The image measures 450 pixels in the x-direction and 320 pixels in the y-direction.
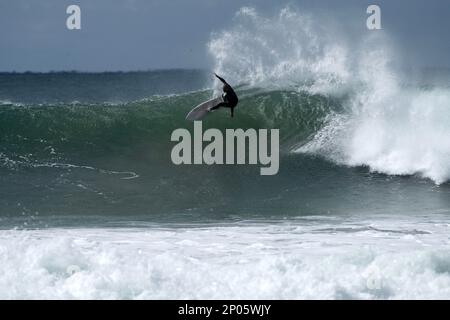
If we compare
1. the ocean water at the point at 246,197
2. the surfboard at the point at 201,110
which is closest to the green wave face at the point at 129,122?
the ocean water at the point at 246,197

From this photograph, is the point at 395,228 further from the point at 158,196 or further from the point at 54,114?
the point at 54,114

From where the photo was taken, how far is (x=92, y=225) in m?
10.5

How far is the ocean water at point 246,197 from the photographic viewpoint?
7.53 m

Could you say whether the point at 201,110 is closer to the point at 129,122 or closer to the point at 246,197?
the point at 246,197

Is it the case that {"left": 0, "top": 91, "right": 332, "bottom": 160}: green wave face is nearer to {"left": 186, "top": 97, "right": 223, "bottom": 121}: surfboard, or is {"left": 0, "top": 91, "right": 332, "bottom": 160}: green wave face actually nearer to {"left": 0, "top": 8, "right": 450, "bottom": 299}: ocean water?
{"left": 0, "top": 8, "right": 450, "bottom": 299}: ocean water

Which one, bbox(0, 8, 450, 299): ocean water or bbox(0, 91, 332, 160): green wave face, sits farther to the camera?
bbox(0, 91, 332, 160): green wave face

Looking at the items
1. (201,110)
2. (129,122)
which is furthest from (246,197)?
(129,122)

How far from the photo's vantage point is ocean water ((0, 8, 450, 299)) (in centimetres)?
753

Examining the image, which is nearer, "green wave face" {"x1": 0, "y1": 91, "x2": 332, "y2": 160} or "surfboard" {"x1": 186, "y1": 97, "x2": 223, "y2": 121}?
"surfboard" {"x1": 186, "y1": 97, "x2": 223, "y2": 121}

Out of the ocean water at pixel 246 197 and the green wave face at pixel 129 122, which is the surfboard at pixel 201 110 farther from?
the green wave face at pixel 129 122

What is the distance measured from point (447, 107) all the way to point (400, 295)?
1091 centimetres

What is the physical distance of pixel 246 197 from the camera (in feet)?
41.5

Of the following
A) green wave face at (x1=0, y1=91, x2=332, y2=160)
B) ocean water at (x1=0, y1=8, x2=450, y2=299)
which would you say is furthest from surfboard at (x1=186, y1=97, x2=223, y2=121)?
green wave face at (x1=0, y1=91, x2=332, y2=160)

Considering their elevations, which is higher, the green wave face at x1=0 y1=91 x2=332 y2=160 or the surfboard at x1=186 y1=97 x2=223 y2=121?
the surfboard at x1=186 y1=97 x2=223 y2=121
